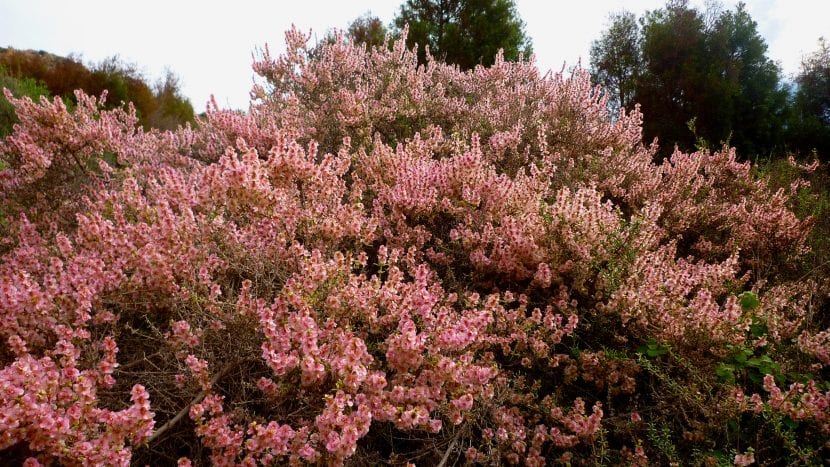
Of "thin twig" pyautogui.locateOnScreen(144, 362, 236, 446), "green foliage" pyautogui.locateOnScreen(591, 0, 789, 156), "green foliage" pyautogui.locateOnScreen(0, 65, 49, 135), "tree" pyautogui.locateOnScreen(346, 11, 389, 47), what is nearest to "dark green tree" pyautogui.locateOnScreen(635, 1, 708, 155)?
"green foliage" pyautogui.locateOnScreen(591, 0, 789, 156)

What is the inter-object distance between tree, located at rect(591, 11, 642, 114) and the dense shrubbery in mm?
13062

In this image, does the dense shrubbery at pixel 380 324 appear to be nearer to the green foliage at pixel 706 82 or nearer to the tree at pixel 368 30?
the green foliage at pixel 706 82

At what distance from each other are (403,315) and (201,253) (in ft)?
3.69

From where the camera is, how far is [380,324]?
2.12 metres

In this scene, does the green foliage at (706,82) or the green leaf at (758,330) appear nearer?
the green leaf at (758,330)

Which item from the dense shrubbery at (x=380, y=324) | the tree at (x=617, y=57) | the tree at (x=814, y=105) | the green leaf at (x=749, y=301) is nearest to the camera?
the dense shrubbery at (x=380, y=324)

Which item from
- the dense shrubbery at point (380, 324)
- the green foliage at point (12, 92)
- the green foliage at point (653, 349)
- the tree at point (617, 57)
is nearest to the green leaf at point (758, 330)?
the dense shrubbery at point (380, 324)

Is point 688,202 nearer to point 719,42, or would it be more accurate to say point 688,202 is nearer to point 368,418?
point 368,418

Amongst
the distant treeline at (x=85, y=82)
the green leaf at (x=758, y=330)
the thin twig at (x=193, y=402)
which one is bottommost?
the thin twig at (x=193, y=402)

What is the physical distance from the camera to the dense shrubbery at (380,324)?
5.56 ft

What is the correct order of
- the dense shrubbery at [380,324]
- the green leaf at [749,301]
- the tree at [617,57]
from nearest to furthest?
the dense shrubbery at [380,324]
the green leaf at [749,301]
the tree at [617,57]

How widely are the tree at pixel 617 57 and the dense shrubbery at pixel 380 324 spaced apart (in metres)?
13.1

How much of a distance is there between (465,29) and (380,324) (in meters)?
13.9

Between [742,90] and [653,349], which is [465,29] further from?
[653,349]
